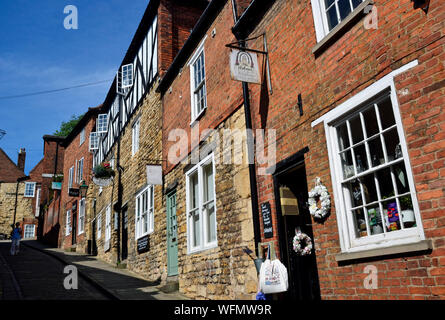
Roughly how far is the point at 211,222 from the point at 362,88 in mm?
5011

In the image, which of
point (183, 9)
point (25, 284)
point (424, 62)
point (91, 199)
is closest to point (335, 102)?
point (424, 62)

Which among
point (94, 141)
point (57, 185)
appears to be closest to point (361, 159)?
point (94, 141)

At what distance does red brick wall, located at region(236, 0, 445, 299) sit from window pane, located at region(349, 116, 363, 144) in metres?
0.31

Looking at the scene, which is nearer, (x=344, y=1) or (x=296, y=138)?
(x=344, y=1)

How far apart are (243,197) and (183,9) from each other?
30.1 ft

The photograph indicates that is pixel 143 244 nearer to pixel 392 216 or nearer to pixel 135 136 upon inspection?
pixel 135 136

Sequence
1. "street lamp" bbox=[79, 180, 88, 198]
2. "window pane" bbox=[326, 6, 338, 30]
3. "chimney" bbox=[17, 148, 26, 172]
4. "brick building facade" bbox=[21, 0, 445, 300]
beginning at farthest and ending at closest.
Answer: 1. "chimney" bbox=[17, 148, 26, 172]
2. "street lamp" bbox=[79, 180, 88, 198]
3. "window pane" bbox=[326, 6, 338, 30]
4. "brick building facade" bbox=[21, 0, 445, 300]

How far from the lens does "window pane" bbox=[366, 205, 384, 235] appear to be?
4.54 meters

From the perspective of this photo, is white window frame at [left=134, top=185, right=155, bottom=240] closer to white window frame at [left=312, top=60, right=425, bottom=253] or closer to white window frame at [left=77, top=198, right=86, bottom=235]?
white window frame at [left=312, top=60, right=425, bottom=253]

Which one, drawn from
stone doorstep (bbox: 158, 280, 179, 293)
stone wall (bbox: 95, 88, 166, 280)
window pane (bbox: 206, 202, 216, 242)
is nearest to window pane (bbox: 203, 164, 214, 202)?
window pane (bbox: 206, 202, 216, 242)

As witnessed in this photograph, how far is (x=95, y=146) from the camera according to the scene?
74.7 ft

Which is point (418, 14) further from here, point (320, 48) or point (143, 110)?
point (143, 110)

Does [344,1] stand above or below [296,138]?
above

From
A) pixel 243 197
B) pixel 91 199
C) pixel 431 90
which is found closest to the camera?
pixel 431 90
